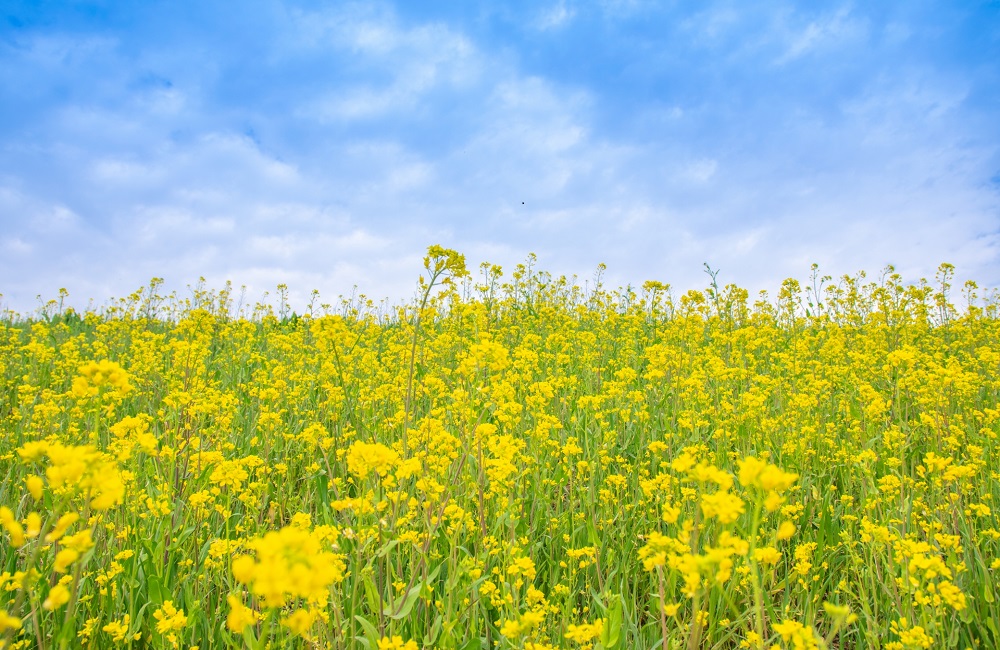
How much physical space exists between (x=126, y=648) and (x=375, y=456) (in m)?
1.50

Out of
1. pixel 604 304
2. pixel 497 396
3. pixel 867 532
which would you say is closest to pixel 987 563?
pixel 867 532

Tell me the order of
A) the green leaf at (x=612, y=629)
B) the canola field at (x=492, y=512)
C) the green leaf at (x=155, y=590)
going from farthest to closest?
1. the green leaf at (x=155, y=590)
2. the green leaf at (x=612, y=629)
3. the canola field at (x=492, y=512)

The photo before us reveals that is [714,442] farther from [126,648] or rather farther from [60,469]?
[60,469]

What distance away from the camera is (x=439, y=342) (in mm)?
6102

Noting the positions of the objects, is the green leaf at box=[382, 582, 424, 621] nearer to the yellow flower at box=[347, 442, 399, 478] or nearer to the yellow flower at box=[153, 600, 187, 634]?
the yellow flower at box=[347, 442, 399, 478]

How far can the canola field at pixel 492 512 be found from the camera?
1.66 m

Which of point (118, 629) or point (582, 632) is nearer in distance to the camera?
point (582, 632)

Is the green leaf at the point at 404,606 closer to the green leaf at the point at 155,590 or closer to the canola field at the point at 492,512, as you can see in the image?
the canola field at the point at 492,512

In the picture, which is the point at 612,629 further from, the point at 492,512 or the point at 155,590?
the point at 155,590

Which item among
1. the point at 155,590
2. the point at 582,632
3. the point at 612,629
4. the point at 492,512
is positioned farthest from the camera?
the point at 492,512

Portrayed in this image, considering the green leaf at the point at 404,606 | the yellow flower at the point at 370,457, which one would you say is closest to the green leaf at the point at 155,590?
the green leaf at the point at 404,606

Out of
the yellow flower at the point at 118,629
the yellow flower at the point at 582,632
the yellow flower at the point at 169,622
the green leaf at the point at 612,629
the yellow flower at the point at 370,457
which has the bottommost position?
the green leaf at the point at 612,629

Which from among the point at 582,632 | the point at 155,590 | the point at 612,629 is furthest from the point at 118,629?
the point at 612,629

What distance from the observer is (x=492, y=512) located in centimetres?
313
